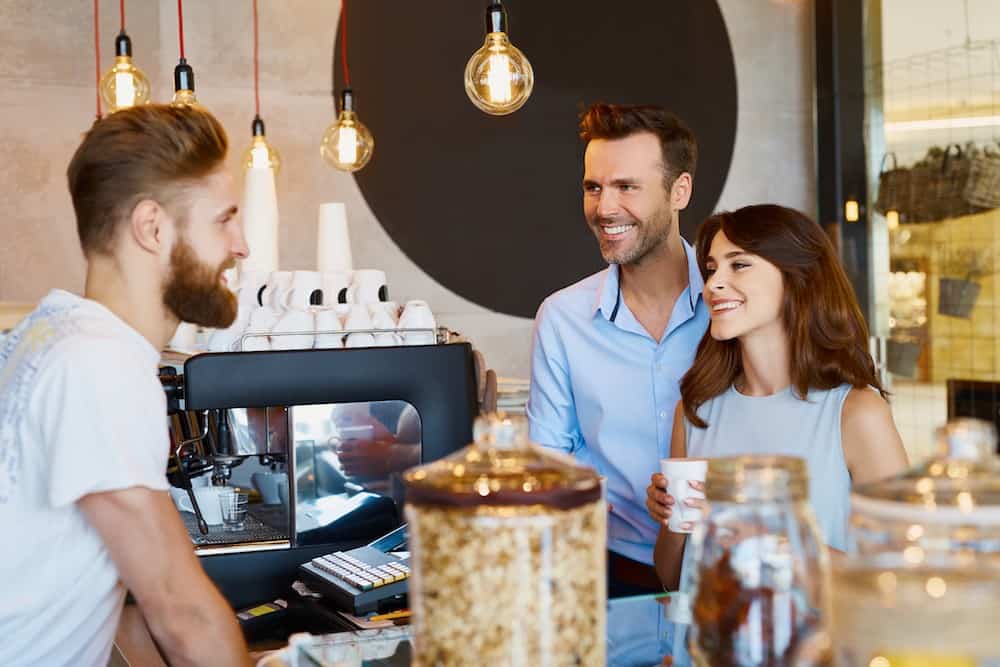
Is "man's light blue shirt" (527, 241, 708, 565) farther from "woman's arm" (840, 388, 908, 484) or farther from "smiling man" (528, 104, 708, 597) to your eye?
"woman's arm" (840, 388, 908, 484)

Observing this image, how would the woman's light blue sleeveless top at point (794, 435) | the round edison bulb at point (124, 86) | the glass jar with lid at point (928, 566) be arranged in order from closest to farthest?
the glass jar with lid at point (928, 566)
the woman's light blue sleeveless top at point (794, 435)
the round edison bulb at point (124, 86)

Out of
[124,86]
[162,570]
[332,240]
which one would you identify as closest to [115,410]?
[162,570]

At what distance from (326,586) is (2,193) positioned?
10.2 feet

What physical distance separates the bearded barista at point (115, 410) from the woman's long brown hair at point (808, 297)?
0.98 meters

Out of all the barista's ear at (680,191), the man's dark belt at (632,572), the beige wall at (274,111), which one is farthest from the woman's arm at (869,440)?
the beige wall at (274,111)

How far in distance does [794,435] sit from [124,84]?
218cm

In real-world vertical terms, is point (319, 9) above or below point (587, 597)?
above

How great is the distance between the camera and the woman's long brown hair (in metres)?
2.06

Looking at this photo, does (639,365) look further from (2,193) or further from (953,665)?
(2,193)

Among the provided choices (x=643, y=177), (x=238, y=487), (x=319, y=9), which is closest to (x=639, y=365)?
(x=643, y=177)

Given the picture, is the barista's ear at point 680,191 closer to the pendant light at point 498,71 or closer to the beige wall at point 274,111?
the pendant light at point 498,71

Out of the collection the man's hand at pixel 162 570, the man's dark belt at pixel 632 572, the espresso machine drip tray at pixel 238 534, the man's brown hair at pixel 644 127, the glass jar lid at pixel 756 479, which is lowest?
the man's dark belt at pixel 632 572

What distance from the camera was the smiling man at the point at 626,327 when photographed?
2.36m

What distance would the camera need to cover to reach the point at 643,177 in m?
2.57
